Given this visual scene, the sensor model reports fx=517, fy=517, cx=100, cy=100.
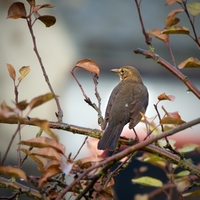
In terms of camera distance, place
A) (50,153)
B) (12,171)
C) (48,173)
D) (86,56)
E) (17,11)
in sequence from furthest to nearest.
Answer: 1. (86,56)
2. (17,11)
3. (50,153)
4. (48,173)
5. (12,171)

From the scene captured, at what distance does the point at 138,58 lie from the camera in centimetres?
758

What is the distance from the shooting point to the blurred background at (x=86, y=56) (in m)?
6.41

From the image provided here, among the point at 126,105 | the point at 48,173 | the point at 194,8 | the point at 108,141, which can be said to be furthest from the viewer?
the point at 126,105

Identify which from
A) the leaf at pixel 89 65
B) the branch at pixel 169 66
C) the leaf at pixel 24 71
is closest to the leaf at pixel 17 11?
the leaf at pixel 24 71

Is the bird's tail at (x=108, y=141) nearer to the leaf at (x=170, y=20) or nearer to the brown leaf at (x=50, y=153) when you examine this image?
the leaf at (x=170, y=20)

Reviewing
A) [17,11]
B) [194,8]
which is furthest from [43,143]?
[194,8]

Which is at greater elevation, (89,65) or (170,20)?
(170,20)

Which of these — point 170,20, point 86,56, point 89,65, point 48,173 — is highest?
point 170,20

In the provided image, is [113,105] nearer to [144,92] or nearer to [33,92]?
[144,92]

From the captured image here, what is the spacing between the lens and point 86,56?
24.2 feet

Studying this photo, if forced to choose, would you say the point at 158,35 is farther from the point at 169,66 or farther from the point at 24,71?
the point at 24,71

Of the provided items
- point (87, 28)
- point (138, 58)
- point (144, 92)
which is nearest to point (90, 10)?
point (87, 28)

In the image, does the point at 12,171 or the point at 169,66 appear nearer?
the point at 12,171

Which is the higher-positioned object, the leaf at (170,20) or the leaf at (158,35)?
the leaf at (170,20)
